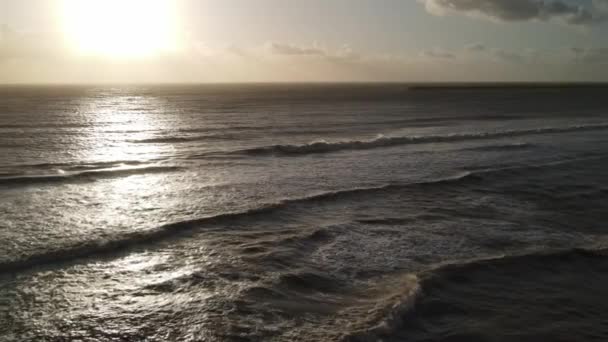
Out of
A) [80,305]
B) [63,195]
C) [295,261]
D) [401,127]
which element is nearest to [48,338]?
[80,305]

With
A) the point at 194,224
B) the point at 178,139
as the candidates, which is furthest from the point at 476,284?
the point at 178,139

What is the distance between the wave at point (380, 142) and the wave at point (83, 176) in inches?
224

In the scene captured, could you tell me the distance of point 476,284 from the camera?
8297mm

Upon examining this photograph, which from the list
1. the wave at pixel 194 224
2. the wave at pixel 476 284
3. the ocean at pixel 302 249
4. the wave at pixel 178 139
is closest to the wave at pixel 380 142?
the ocean at pixel 302 249

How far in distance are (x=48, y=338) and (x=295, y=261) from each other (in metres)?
4.68

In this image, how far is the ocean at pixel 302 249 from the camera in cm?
685

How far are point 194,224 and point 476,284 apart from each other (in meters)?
7.29

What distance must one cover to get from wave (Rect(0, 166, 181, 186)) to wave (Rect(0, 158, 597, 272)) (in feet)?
25.7

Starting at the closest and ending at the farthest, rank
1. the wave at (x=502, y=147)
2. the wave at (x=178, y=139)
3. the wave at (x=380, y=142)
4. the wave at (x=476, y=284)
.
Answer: the wave at (x=476, y=284) → the wave at (x=380, y=142) → the wave at (x=502, y=147) → the wave at (x=178, y=139)

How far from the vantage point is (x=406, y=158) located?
23.0 m

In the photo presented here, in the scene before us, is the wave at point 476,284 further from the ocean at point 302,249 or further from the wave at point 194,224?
the wave at point 194,224

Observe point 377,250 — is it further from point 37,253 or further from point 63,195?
point 63,195

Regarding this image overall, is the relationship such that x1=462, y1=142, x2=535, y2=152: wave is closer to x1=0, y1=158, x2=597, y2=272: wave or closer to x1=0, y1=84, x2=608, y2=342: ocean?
x1=0, y1=84, x2=608, y2=342: ocean

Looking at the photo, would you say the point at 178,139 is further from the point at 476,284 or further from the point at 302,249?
the point at 476,284
